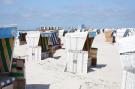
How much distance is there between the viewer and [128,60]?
4.23 meters

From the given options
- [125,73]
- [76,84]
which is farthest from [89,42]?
[125,73]

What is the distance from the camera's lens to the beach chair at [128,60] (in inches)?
165

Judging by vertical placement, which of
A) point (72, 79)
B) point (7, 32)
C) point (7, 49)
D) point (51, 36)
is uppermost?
point (7, 32)

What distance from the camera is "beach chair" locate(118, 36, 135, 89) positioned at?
13.8 ft

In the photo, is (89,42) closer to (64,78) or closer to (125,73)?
(64,78)

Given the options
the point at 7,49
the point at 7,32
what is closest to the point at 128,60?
the point at 7,32

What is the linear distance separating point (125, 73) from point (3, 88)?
110 inches

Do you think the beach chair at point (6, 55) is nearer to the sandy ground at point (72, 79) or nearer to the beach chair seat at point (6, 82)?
the beach chair seat at point (6, 82)

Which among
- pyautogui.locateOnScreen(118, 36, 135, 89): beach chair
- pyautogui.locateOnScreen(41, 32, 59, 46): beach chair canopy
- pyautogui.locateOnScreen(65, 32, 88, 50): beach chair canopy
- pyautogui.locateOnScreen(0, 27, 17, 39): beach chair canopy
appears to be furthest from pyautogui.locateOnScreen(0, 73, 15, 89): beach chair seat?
pyautogui.locateOnScreen(41, 32, 59, 46): beach chair canopy

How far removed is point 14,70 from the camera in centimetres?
716

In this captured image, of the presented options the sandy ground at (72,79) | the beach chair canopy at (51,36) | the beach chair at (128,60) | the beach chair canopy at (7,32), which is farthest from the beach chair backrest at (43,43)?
the beach chair at (128,60)

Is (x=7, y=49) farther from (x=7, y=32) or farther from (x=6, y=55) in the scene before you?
(x=7, y=32)

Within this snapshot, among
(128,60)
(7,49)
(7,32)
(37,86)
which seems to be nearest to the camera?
(128,60)

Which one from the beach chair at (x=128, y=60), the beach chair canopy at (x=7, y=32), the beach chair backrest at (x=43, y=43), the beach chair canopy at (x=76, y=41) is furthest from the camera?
the beach chair backrest at (x=43, y=43)
